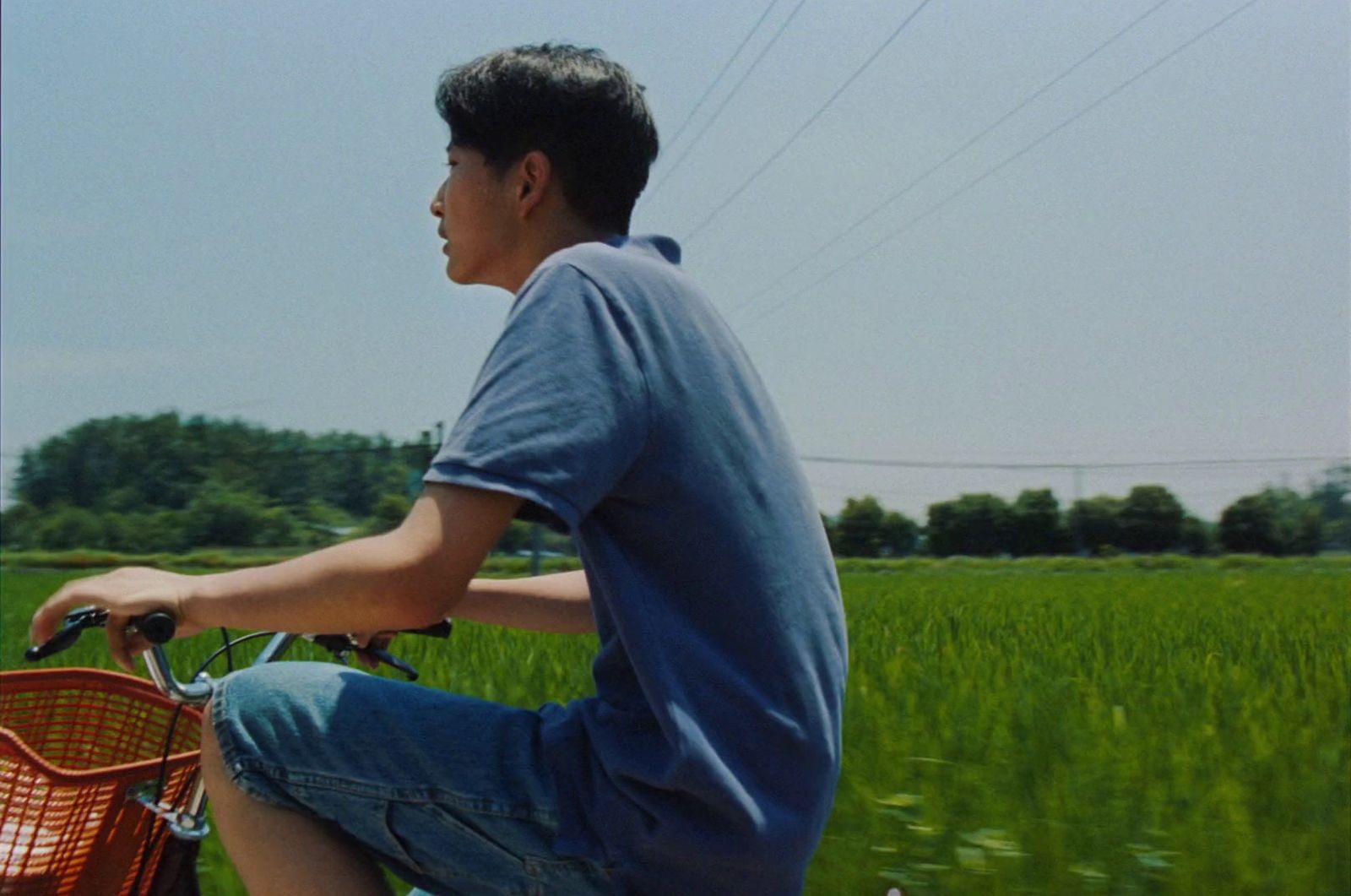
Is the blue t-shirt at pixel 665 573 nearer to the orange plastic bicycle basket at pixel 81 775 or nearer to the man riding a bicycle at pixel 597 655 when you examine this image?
the man riding a bicycle at pixel 597 655

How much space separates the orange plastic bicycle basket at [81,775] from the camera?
1656mm

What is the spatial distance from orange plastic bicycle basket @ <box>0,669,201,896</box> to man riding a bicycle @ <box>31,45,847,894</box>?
0.19 metres

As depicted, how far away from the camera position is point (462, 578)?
4.84 feet

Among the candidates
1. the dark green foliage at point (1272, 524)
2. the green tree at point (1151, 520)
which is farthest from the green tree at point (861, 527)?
the dark green foliage at point (1272, 524)

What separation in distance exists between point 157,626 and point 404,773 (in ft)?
0.90

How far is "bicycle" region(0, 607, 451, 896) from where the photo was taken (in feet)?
5.37

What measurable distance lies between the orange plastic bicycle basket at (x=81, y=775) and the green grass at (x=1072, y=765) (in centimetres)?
141

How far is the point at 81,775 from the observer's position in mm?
1669

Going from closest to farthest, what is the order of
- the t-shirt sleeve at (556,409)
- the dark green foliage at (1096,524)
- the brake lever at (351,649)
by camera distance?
the t-shirt sleeve at (556,409), the brake lever at (351,649), the dark green foliage at (1096,524)

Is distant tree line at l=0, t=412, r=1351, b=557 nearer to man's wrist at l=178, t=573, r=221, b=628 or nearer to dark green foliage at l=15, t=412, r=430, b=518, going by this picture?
dark green foliage at l=15, t=412, r=430, b=518

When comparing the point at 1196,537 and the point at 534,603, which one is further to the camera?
the point at 1196,537

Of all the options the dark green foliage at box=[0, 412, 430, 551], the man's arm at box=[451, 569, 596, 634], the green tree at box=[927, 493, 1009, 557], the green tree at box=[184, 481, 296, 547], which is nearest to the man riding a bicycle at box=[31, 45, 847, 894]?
the man's arm at box=[451, 569, 596, 634]

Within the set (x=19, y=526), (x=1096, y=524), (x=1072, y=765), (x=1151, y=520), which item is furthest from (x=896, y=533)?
(x=1072, y=765)

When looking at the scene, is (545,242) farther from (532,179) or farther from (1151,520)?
(1151,520)
